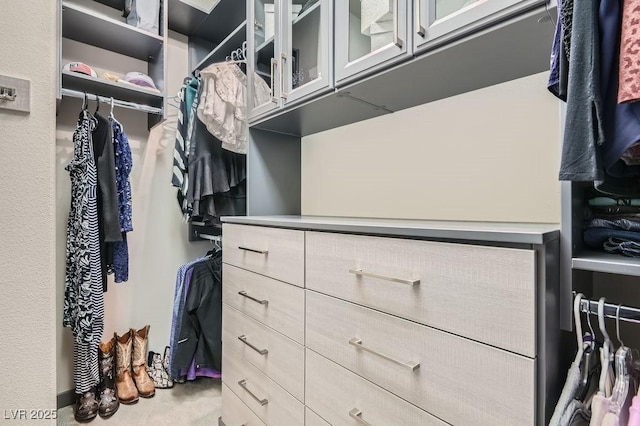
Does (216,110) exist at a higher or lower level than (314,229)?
higher

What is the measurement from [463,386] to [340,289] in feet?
1.25

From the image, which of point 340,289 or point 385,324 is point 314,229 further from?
point 385,324

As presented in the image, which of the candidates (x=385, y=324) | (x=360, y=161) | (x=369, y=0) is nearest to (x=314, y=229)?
(x=385, y=324)

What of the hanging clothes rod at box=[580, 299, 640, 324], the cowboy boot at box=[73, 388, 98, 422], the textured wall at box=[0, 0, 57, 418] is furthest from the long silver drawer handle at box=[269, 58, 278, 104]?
the cowboy boot at box=[73, 388, 98, 422]

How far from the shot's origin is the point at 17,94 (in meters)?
1.07

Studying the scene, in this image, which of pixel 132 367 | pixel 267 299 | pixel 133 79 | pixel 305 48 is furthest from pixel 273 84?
pixel 132 367

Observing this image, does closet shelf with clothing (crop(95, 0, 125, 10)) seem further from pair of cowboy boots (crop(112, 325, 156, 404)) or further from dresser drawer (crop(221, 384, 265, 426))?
dresser drawer (crop(221, 384, 265, 426))

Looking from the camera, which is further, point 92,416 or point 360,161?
point 92,416

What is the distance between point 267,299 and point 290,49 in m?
0.99

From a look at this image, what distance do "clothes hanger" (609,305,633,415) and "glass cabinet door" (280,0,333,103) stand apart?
1.04 m

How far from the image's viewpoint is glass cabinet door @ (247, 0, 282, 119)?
4.59 feet

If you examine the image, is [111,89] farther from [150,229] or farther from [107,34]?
[150,229]

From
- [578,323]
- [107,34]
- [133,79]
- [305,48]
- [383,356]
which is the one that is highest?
[107,34]

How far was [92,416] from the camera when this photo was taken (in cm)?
167
